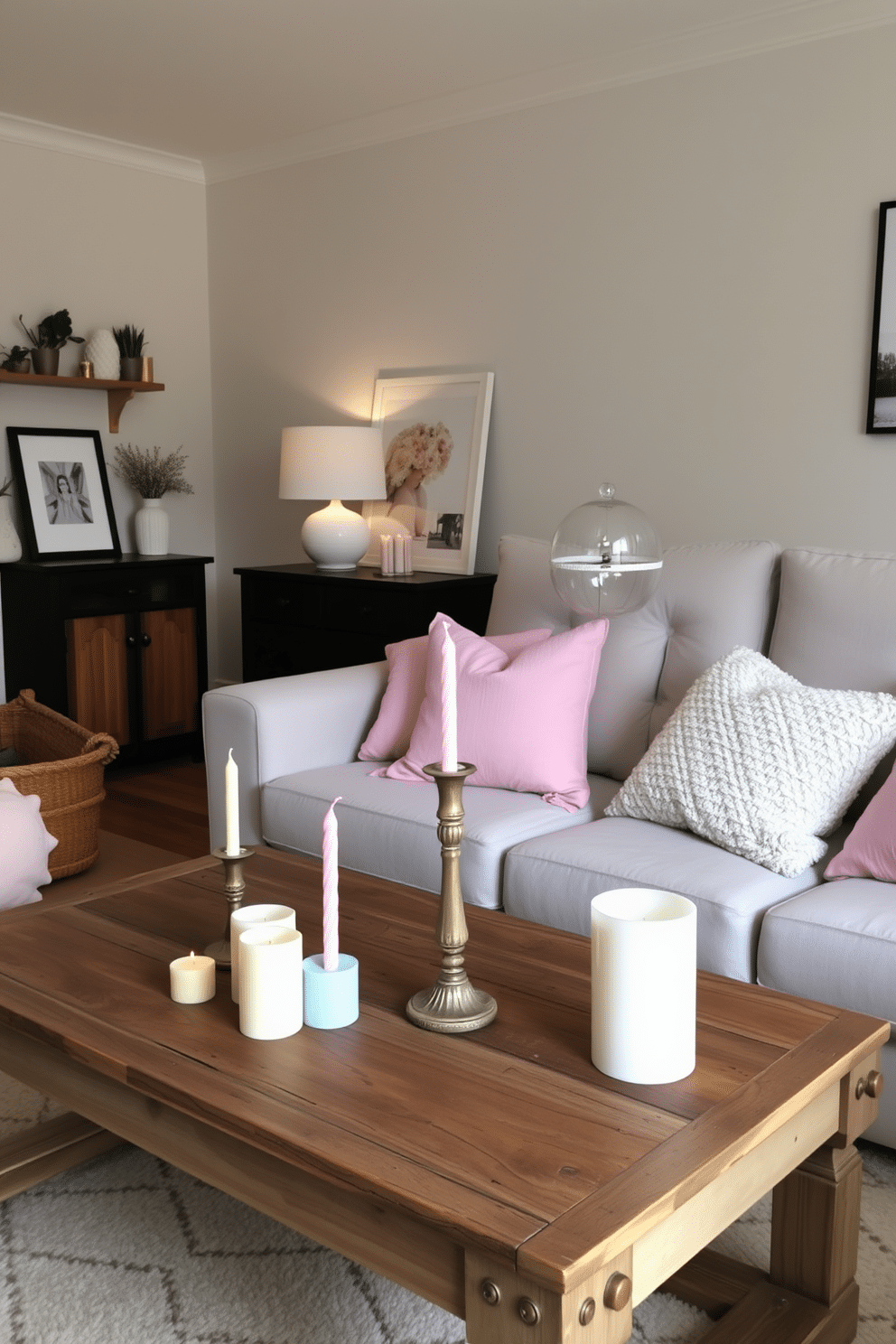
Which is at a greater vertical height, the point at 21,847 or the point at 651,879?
the point at 651,879

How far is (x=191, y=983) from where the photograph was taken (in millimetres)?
1487

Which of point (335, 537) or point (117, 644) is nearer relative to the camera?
point (335, 537)

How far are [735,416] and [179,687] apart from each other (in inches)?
91.5

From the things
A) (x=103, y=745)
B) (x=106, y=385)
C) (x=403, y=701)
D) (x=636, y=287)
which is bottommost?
(x=103, y=745)

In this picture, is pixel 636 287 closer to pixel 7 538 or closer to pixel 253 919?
pixel 7 538

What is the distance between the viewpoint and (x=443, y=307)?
4.32 metres

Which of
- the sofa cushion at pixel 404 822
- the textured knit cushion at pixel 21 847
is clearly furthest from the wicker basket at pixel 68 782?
the sofa cushion at pixel 404 822

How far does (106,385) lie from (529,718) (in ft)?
9.17

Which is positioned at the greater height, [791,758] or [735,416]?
[735,416]

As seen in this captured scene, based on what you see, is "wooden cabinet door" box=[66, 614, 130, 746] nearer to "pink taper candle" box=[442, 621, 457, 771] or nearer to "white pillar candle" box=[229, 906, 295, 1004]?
"white pillar candle" box=[229, 906, 295, 1004]

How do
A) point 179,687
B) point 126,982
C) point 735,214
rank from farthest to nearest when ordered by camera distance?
point 179,687
point 735,214
point 126,982

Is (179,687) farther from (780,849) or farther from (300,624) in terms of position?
(780,849)

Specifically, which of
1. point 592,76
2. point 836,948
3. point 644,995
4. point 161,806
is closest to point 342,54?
point 592,76

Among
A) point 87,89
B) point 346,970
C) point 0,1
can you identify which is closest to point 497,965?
point 346,970
